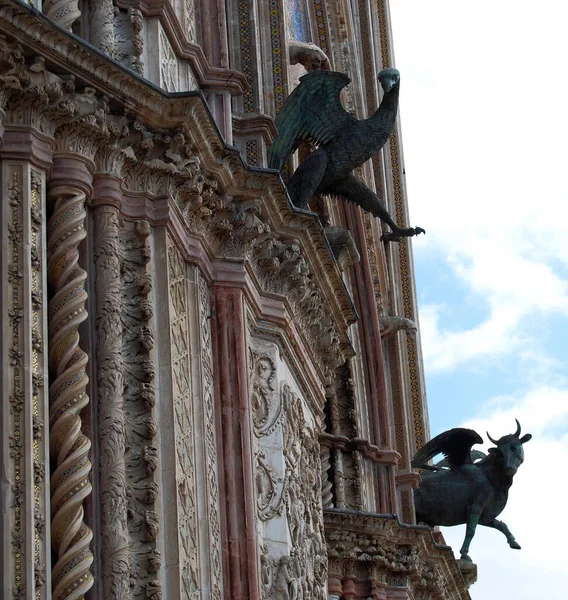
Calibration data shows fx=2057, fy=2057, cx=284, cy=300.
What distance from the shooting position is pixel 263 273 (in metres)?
14.5

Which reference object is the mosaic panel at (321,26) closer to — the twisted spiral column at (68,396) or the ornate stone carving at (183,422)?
the ornate stone carving at (183,422)

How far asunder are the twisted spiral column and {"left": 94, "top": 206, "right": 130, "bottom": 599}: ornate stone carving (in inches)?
6.7

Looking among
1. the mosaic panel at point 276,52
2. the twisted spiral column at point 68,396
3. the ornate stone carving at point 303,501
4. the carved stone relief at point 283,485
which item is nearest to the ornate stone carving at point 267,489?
the carved stone relief at point 283,485

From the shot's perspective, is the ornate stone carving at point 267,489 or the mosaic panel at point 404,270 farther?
the mosaic panel at point 404,270

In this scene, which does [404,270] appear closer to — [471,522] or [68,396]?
[471,522]

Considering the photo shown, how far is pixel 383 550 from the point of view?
68.3 ft

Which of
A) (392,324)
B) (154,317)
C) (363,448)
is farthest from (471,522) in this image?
(154,317)

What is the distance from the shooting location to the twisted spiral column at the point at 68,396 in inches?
440

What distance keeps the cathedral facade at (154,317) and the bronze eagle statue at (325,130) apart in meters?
0.35

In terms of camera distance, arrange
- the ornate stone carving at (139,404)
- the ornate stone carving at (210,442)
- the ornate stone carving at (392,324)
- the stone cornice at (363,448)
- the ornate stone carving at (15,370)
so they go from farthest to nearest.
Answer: the ornate stone carving at (392,324), the stone cornice at (363,448), the ornate stone carving at (210,442), the ornate stone carving at (139,404), the ornate stone carving at (15,370)

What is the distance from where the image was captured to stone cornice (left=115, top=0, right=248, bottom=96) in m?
13.8

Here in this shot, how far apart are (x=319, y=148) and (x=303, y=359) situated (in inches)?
85.6

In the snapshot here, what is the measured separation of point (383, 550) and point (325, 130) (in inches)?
229

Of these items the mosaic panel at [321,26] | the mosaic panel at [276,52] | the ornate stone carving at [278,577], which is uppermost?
the mosaic panel at [321,26]
